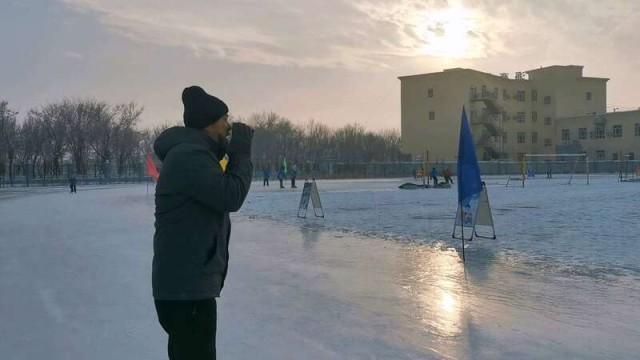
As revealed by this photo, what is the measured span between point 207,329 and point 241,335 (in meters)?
2.95

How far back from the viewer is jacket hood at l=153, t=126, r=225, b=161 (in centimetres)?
306

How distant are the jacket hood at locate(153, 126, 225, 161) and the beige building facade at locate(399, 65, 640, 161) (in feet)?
260

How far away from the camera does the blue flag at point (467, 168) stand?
412 inches

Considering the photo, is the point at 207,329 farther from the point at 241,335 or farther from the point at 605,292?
the point at 605,292

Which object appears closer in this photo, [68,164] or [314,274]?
[314,274]

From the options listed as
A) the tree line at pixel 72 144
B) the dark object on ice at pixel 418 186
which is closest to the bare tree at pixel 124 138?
the tree line at pixel 72 144

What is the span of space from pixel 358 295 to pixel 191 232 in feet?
16.4

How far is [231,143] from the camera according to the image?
10.4 ft

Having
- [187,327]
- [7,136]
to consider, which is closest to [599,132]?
[7,136]

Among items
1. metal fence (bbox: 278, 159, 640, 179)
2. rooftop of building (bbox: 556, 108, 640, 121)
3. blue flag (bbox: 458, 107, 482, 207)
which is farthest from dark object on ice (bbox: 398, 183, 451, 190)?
rooftop of building (bbox: 556, 108, 640, 121)

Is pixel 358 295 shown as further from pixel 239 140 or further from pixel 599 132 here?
pixel 599 132

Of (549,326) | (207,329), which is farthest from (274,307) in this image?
(207,329)

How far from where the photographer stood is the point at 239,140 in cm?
315

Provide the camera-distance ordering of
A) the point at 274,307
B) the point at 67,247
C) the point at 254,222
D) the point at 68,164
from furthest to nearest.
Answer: the point at 68,164, the point at 254,222, the point at 67,247, the point at 274,307
